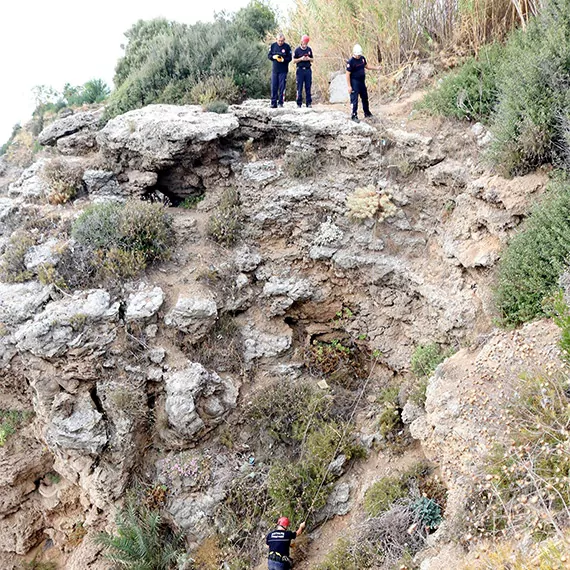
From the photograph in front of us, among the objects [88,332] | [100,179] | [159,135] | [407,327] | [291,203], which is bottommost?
[407,327]

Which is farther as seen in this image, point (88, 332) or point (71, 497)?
point (71, 497)

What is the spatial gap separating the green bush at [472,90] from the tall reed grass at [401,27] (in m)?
0.63

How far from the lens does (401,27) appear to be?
9.80m

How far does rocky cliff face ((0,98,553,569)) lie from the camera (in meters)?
7.37

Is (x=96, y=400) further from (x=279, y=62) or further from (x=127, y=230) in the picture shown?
(x=279, y=62)

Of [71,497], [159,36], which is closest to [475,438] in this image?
[71,497]

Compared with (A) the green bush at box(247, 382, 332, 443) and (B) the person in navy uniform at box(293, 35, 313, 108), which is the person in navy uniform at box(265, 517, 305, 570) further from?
(B) the person in navy uniform at box(293, 35, 313, 108)

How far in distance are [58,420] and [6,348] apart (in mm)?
1524

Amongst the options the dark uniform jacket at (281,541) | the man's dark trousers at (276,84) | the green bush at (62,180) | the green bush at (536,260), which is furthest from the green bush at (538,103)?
the green bush at (62,180)

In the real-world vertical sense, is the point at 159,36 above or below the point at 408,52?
above

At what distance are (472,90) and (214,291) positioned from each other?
221 inches

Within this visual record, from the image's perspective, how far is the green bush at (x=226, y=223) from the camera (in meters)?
8.94

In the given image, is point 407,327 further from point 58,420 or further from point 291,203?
point 58,420

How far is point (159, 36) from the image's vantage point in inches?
504
